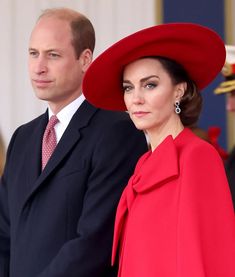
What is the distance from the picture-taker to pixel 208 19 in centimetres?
454

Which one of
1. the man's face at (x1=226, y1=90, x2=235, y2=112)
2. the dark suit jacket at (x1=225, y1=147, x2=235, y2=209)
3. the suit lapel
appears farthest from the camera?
the man's face at (x1=226, y1=90, x2=235, y2=112)

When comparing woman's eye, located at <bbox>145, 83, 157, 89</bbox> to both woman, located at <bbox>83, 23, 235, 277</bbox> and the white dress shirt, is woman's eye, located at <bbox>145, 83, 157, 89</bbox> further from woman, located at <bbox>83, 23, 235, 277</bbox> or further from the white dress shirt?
the white dress shirt

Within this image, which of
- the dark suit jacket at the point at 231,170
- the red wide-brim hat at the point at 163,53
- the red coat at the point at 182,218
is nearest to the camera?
the red coat at the point at 182,218

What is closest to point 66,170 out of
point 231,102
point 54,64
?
point 54,64

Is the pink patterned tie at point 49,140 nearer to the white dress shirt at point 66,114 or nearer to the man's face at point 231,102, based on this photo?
the white dress shirt at point 66,114

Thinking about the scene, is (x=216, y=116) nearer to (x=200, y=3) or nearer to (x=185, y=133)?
(x=200, y=3)

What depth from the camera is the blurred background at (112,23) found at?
4.54 m

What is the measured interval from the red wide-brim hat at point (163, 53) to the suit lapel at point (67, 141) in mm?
107

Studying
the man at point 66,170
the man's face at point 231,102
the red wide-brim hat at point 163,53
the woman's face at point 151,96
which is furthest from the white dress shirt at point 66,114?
the man's face at point 231,102

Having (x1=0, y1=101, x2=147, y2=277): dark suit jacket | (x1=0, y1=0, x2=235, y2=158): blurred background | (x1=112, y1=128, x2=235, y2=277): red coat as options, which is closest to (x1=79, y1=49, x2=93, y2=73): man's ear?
(x1=0, y1=101, x2=147, y2=277): dark suit jacket

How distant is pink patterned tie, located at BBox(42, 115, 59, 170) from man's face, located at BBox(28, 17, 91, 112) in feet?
0.23

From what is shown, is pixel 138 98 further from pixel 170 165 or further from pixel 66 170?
pixel 66 170

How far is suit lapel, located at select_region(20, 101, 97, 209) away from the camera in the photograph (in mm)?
2527

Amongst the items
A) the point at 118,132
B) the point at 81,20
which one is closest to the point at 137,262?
the point at 118,132
